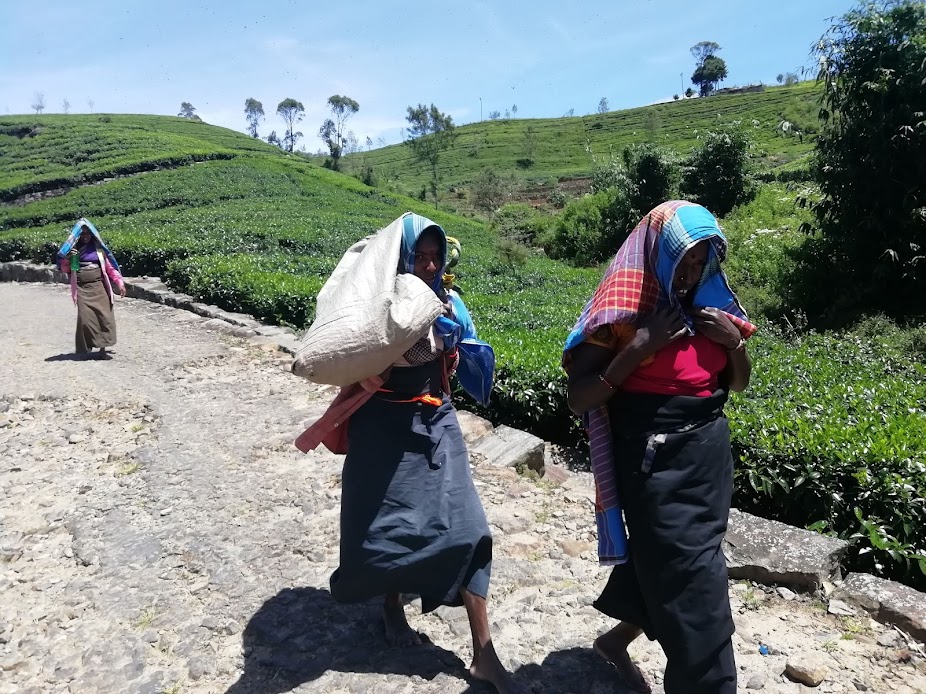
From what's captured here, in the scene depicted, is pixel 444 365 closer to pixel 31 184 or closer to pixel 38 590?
pixel 38 590

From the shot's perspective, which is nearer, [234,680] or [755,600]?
[234,680]

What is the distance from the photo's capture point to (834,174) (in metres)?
9.33

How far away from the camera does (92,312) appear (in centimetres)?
794

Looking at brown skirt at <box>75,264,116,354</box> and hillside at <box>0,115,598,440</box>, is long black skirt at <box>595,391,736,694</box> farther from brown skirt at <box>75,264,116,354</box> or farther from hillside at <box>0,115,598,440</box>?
brown skirt at <box>75,264,116,354</box>

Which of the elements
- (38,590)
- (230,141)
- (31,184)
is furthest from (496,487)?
(230,141)

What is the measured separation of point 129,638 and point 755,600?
9.66ft

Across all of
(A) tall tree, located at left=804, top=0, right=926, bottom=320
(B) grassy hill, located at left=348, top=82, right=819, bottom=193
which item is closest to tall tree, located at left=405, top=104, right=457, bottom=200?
(B) grassy hill, located at left=348, top=82, right=819, bottom=193

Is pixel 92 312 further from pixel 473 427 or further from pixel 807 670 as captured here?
pixel 807 670

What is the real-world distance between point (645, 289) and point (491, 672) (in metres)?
1.59

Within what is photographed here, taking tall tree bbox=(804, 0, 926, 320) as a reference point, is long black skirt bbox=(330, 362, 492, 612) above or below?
below

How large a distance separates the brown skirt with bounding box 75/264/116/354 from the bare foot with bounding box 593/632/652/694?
7310 mm

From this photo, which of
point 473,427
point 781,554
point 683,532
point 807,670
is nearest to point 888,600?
point 781,554

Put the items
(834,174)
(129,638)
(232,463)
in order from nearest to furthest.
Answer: (129,638) → (232,463) → (834,174)

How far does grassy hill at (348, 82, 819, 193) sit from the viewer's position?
50.5 m
